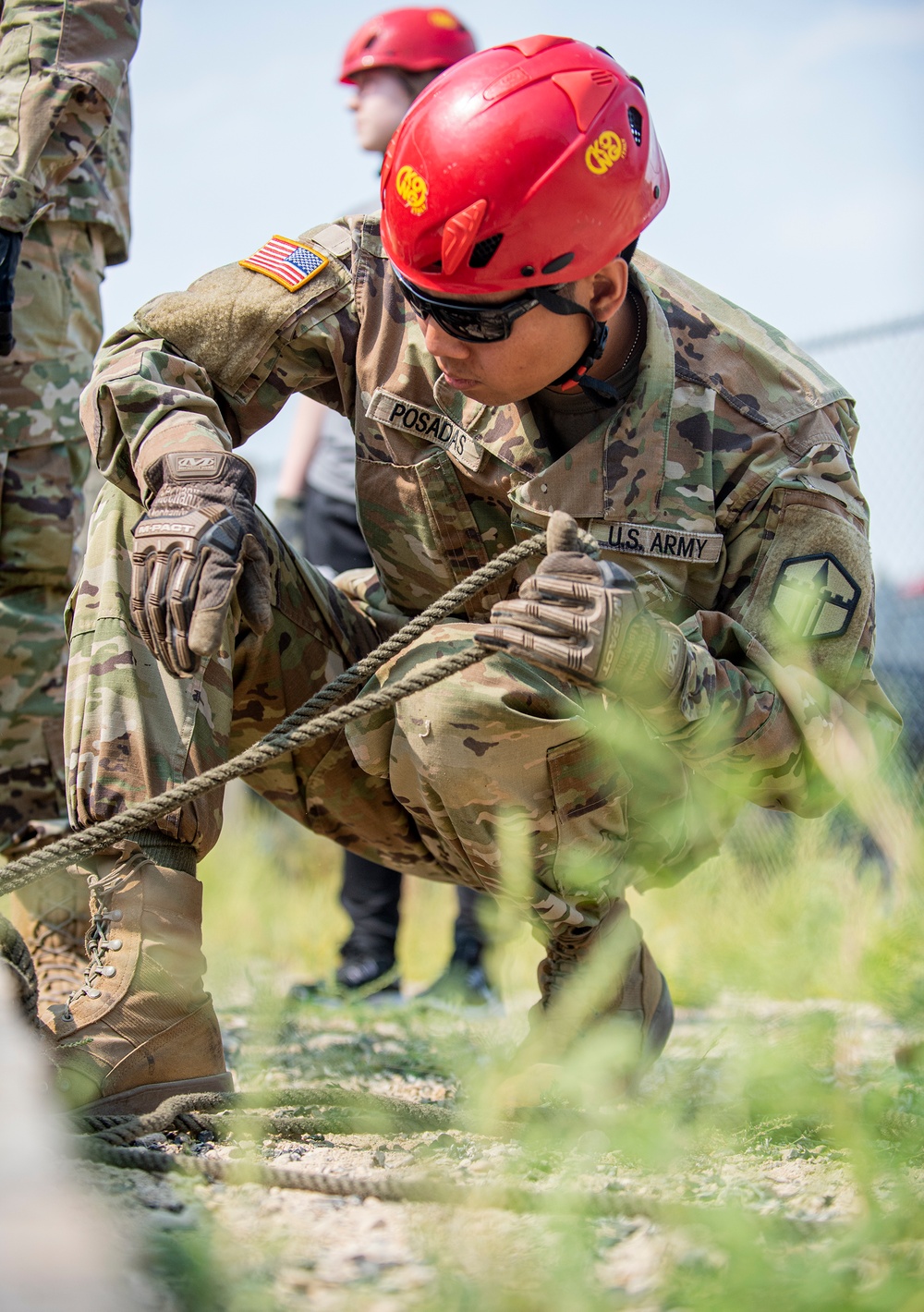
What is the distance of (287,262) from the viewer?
7.25ft

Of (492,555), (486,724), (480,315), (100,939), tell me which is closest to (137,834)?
(100,939)

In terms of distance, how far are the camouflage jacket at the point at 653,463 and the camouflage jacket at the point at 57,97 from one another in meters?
0.64

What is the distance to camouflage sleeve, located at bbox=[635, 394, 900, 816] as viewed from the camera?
76.7 inches

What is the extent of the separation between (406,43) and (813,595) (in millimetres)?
2495

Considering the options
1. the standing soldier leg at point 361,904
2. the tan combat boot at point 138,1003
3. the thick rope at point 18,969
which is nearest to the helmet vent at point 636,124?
the tan combat boot at point 138,1003

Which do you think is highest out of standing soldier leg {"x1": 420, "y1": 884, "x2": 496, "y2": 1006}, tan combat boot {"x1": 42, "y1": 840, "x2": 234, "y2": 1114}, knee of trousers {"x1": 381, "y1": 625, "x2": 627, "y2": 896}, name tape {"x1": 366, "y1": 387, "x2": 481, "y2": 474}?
name tape {"x1": 366, "y1": 387, "x2": 481, "y2": 474}

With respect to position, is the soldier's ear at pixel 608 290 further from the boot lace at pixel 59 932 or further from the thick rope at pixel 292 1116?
the boot lace at pixel 59 932

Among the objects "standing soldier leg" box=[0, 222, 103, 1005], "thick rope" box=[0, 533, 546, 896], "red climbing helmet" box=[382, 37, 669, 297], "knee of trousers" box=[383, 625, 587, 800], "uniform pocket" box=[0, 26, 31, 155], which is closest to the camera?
"thick rope" box=[0, 533, 546, 896]

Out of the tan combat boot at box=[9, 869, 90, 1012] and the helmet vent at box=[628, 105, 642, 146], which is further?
the tan combat boot at box=[9, 869, 90, 1012]

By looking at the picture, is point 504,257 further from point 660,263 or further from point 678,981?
point 678,981

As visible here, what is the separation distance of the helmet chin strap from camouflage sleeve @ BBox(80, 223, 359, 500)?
44cm

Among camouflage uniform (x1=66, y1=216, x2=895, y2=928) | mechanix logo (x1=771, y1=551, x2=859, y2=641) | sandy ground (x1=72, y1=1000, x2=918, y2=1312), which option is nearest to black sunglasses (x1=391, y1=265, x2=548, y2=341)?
camouflage uniform (x1=66, y1=216, x2=895, y2=928)

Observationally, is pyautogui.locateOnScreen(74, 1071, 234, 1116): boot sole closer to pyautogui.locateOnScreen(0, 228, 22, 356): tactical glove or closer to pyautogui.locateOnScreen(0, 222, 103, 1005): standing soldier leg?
pyautogui.locateOnScreen(0, 222, 103, 1005): standing soldier leg

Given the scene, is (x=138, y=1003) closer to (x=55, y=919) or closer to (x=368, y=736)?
(x=368, y=736)
